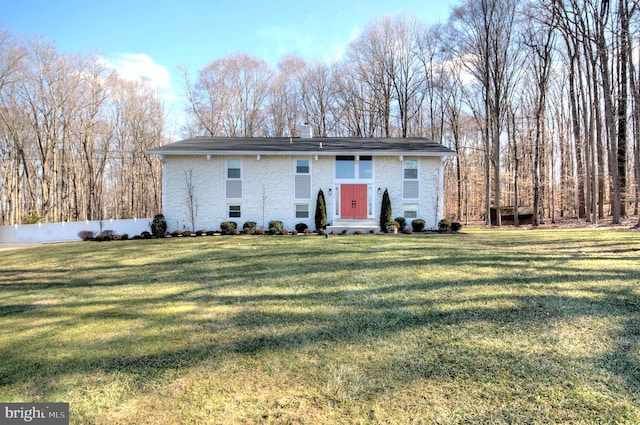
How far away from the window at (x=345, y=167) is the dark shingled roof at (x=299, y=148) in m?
0.47

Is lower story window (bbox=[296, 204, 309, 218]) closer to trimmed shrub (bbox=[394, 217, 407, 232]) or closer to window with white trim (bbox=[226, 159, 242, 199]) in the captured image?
window with white trim (bbox=[226, 159, 242, 199])

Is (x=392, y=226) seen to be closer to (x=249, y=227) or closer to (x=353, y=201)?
(x=353, y=201)

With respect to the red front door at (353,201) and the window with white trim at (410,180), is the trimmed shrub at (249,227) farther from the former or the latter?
the window with white trim at (410,180)

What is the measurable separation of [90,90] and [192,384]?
101ft

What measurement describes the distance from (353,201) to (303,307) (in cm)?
1207

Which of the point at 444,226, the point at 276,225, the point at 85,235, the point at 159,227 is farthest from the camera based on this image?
the point at 444,226

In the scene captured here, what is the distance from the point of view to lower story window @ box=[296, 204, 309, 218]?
1603 centimetres

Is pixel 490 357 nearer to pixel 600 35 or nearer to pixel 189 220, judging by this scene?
pixel 189 220

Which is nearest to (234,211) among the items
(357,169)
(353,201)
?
(353,201)

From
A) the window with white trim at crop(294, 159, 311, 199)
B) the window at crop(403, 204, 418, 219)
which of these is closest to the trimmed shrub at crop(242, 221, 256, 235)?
the window with white trim at crop(294, 159, 311, 199)

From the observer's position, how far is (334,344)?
3.31 meters

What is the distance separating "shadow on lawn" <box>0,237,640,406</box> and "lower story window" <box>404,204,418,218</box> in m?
8.65

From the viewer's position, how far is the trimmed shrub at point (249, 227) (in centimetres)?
1477

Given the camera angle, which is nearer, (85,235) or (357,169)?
(85,235)
